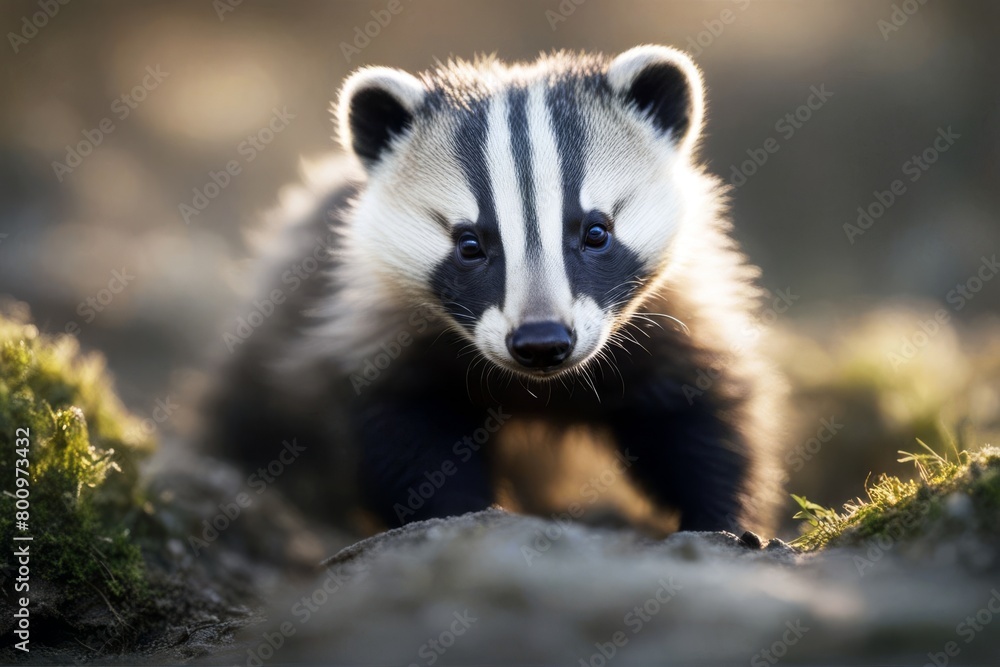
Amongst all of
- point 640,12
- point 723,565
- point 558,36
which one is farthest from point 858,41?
point 723,565

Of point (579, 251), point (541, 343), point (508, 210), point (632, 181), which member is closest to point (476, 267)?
point (508, 210)

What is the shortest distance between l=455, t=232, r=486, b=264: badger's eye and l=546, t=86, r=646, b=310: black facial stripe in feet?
0.88

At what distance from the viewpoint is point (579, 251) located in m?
2.86

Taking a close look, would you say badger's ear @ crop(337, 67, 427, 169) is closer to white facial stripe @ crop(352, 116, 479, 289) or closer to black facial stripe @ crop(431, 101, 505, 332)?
white facial stripe @ crop(352, 116, 479, 289)

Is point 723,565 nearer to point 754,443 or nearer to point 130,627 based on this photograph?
point 754,443

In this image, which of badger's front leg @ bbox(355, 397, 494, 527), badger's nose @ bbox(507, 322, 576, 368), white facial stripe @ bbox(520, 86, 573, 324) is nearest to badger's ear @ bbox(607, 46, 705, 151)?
white facial stripe @ bbox(520, 86, 573, 324)

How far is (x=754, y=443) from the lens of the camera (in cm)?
324

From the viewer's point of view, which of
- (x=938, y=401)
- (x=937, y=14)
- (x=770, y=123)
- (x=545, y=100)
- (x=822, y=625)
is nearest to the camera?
(x=822, y=625)

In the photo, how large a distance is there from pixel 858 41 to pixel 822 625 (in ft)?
25.4

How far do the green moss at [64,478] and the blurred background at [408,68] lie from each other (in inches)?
117

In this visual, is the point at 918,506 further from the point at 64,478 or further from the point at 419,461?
the point at 64,478

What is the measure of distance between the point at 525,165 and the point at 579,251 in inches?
12.0

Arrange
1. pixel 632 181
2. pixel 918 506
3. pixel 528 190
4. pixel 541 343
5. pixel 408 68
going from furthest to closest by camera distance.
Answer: pixel 408 68, pixel 632 181, pixel 528 190, pixel 541 343, pixel 918 506

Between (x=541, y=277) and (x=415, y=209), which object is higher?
(x=541, y=277)
